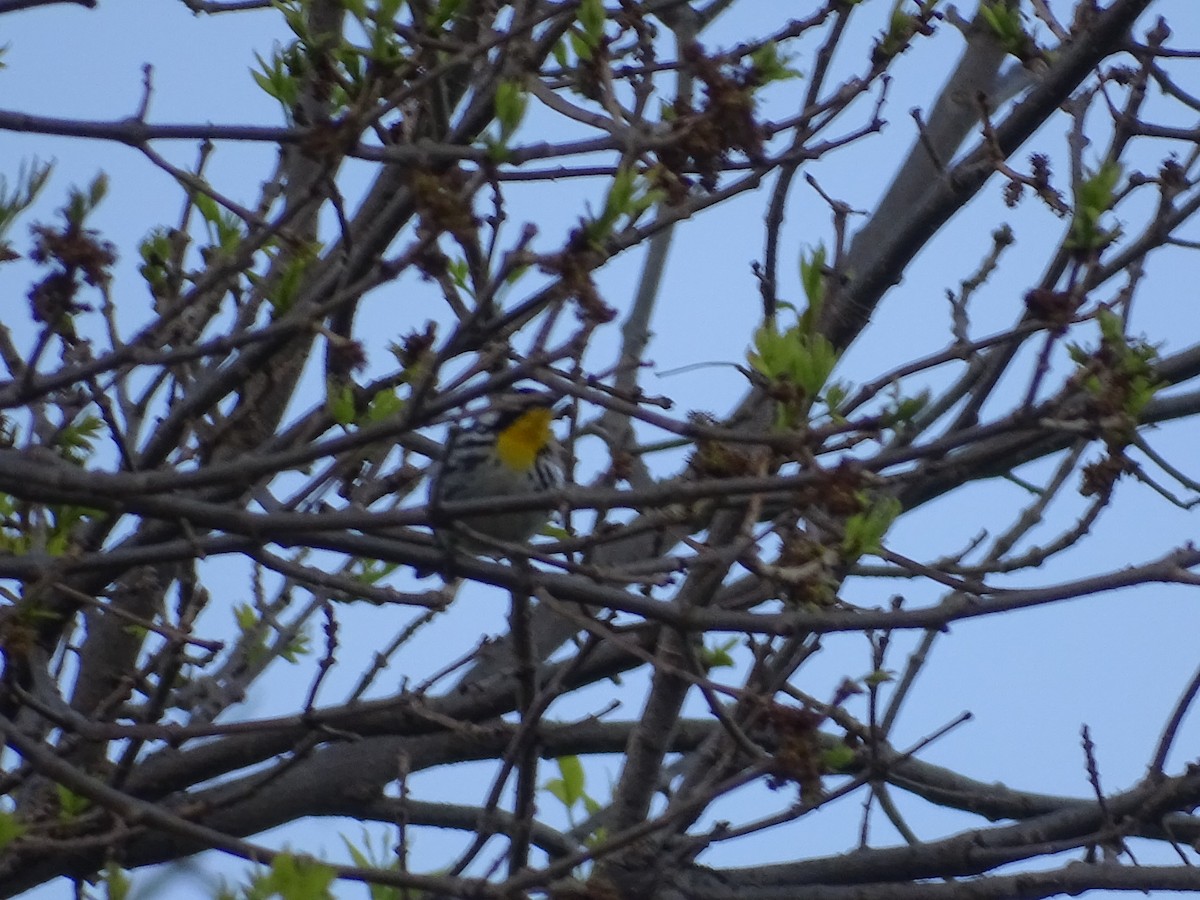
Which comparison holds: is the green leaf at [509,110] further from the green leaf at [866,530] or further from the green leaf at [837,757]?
the green leaf at [837,757]

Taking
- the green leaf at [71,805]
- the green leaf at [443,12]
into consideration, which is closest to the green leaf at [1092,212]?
the green leaf at [443,12]

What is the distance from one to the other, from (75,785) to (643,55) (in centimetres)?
196

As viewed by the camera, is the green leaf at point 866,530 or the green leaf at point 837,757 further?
the green leaf at point 837,757

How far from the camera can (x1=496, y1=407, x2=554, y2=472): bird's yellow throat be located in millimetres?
4805

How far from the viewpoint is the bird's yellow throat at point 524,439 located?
4805 mm

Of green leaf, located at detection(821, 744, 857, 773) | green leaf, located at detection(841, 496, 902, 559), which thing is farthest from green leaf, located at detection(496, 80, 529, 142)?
green leaf, located at detection(821, 744, 857, 773)

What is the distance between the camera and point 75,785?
2.46 m

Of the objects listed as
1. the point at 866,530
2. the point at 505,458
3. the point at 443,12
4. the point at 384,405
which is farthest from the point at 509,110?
the point at 505,458

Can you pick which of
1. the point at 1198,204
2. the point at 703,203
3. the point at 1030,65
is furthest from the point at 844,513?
the point at 1030,65

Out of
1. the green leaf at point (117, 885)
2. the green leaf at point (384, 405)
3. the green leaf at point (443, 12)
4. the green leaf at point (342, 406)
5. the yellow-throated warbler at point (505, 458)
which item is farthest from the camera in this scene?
the yellow-throated warbler at point (505, 458)

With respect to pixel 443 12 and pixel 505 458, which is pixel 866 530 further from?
pixel 505 458

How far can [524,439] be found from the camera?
487cm

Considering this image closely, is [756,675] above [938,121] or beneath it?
beneath

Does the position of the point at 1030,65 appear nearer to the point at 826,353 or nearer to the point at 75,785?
the point at 826,353
